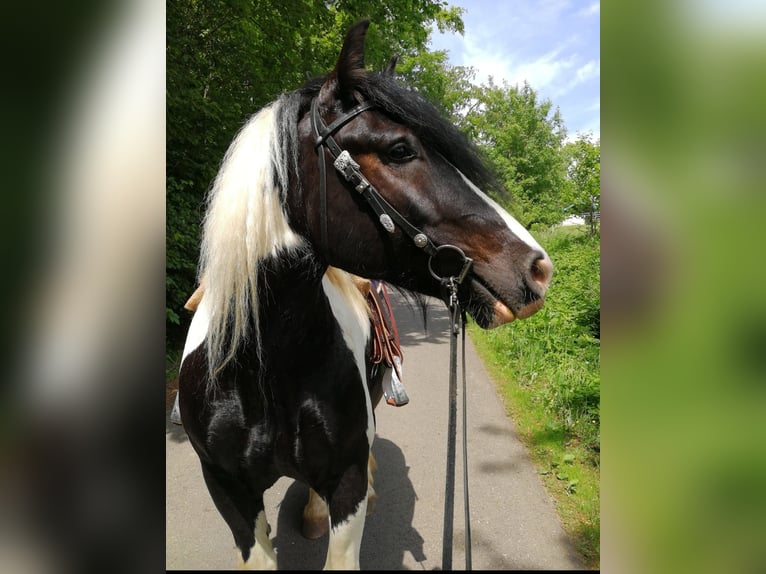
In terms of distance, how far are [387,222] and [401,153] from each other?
0.23 m

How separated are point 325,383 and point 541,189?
18.6 meters

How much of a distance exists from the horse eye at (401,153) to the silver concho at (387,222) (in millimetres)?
186

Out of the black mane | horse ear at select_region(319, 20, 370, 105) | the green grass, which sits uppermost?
horse ear at select_region(319, 20, 370, 105)

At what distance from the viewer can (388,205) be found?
126 centimetres

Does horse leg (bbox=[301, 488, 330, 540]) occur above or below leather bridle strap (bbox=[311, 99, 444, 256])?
below

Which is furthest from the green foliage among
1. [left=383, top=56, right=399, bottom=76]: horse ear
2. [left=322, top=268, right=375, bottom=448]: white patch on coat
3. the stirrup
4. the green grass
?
[left=383, top=56, right=399, bottom=76]: horse ear

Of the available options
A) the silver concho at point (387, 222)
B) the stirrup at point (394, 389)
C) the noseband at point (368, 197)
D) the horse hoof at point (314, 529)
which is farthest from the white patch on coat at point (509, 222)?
the horse hoof at point (314, 529)

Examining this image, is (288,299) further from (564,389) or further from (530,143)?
(530,143)

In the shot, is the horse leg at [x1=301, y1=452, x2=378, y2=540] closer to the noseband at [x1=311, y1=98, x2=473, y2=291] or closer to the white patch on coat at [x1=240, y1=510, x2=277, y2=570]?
the white patch on coat at [x1=240, y1=510, x2=277, y2=570]

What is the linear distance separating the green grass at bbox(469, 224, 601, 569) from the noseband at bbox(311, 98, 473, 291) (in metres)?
2.33

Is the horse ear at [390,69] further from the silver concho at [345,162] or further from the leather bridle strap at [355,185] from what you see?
the silver concho at [345,162]

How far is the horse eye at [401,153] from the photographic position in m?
1.27

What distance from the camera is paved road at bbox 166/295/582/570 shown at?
2422 mm

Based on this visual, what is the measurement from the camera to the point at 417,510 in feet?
9.77
